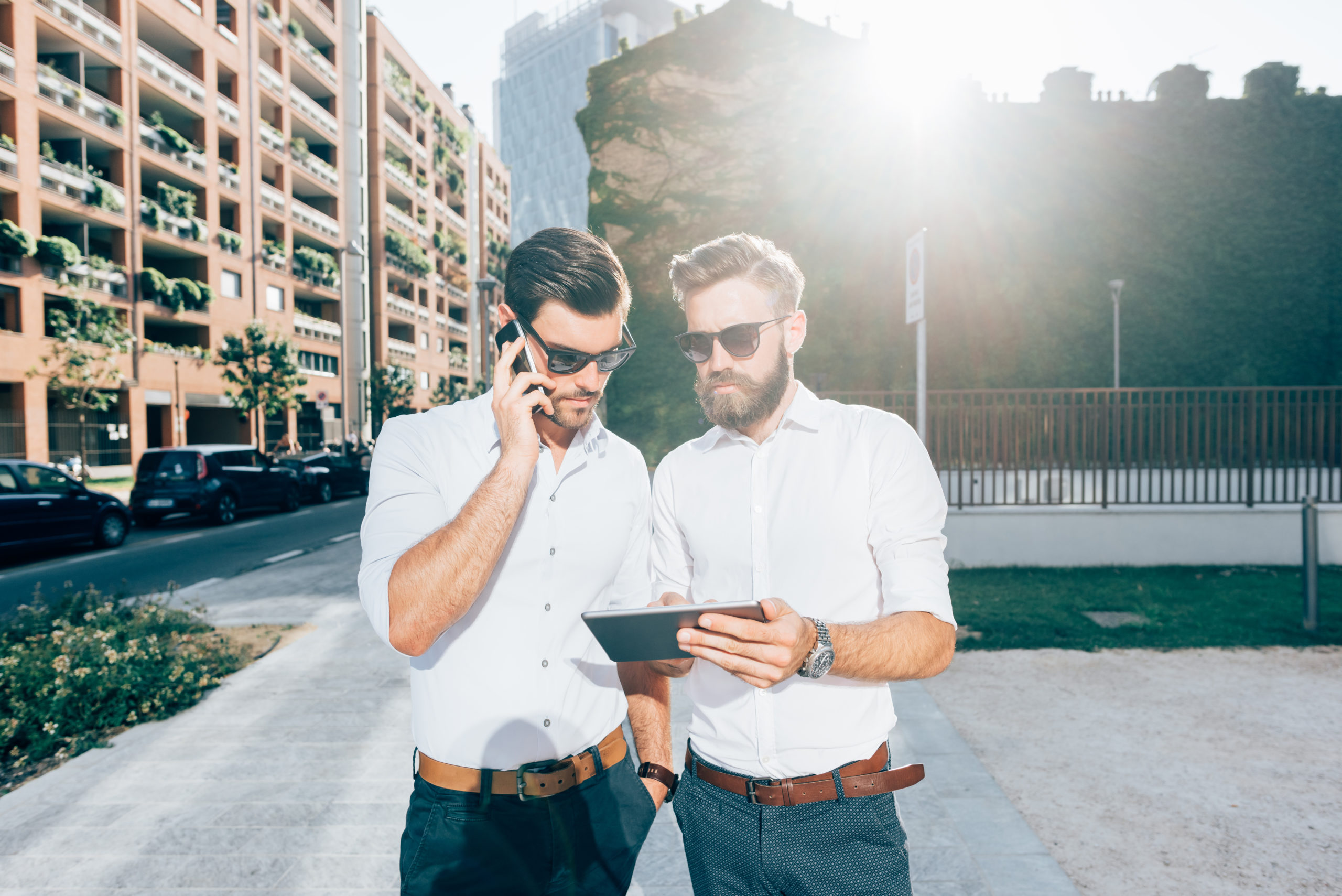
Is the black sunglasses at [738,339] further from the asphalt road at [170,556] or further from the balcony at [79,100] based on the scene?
the balcony at [79,100]

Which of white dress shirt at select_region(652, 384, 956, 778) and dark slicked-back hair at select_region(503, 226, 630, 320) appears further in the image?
dark slicked-back hair at select_region(503, 226, 630, 320)

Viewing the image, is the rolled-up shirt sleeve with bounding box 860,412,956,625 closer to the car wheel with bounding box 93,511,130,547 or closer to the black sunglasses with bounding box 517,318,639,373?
the black sunglasses with bounding box 517,318,639,373

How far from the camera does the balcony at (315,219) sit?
39.0m

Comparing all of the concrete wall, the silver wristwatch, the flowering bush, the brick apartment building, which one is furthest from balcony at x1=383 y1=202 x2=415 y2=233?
the silver wristwatch

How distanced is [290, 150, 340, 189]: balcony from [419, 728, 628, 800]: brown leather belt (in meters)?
44.2

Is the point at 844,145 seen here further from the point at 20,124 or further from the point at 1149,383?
the point at 20,124

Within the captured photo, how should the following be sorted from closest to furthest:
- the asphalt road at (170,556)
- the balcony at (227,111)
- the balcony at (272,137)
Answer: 1. the asphalt road at (170,556)
2. the balcony at (227,111)
3. the balcony at (272,137)

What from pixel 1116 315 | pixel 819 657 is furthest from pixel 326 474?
pixel 819 657

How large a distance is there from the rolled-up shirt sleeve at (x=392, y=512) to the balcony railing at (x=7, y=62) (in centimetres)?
3217

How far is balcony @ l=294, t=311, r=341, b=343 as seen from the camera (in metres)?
39.3

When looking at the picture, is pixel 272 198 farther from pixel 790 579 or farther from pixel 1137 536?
pixel 790 579

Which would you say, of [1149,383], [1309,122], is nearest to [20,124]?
[1149,383]

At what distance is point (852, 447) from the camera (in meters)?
1.84

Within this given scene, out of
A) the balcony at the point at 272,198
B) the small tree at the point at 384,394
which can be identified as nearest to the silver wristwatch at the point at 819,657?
the small tree at the point at 384,394
